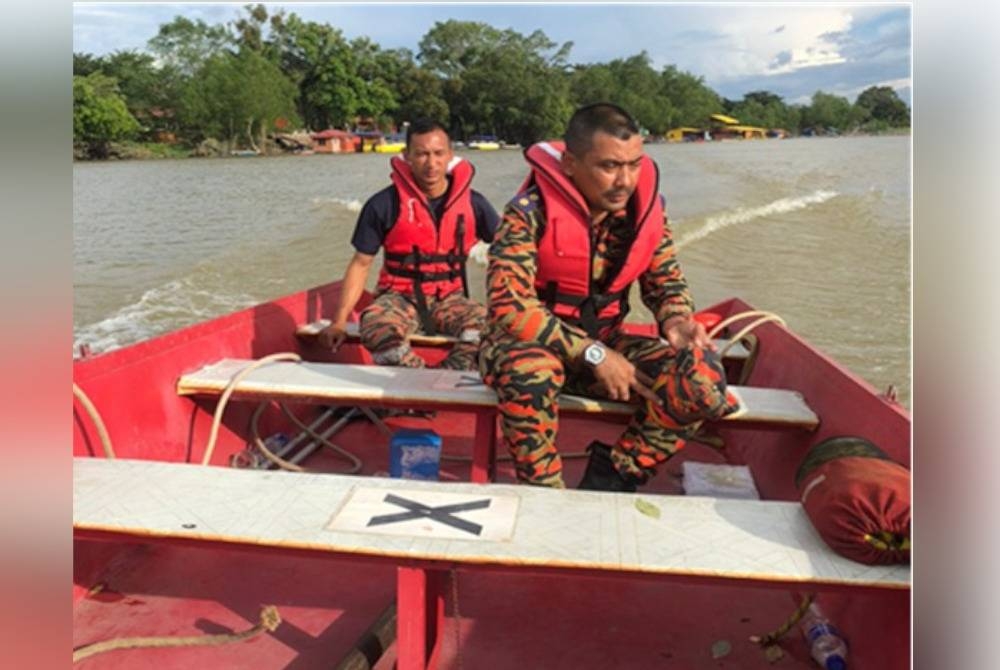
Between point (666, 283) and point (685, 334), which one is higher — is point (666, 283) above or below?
above

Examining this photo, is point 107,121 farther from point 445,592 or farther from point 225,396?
point 445,592

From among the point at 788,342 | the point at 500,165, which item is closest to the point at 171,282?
the point at 788,342

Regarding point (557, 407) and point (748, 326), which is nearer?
point (557, 407)

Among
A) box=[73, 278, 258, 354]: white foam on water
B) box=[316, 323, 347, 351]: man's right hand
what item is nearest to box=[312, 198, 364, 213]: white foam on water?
box=[73, 278, 258, 354]: white foam on water

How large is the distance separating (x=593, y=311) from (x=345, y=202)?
1603 centimetres

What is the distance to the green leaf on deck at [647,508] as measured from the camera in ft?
5.80

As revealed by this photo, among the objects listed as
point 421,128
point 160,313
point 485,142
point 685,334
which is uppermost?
point 485,142

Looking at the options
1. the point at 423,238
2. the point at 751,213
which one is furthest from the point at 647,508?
the point at 751,213

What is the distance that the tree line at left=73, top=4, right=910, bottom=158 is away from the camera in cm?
3153

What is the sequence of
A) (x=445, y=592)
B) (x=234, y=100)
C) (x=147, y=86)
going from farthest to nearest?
(x=234, y=100)
(x=147, y=86)
(x=445, y=592)

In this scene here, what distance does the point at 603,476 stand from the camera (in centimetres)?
246

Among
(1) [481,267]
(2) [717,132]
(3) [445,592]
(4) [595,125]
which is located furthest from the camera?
(2) [717,132]

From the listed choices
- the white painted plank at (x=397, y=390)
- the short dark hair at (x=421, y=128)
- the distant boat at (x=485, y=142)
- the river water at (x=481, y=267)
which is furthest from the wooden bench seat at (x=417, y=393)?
the distant boat at (x=485, y=142)
